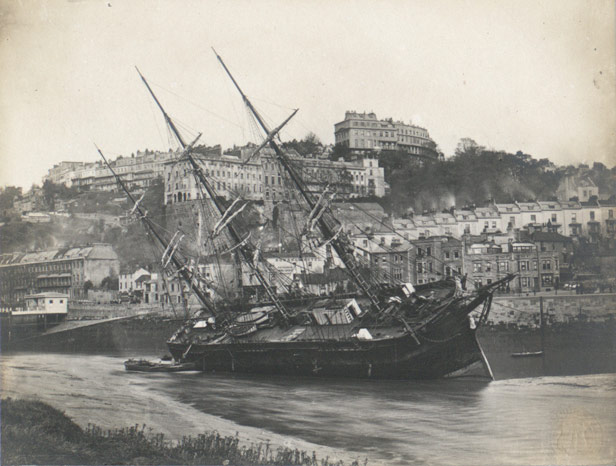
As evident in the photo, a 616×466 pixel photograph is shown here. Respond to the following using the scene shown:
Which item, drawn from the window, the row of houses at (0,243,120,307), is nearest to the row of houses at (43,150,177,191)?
the row of houses at (0,243,120,307)

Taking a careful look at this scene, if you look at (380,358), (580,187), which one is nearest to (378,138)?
(580,187)

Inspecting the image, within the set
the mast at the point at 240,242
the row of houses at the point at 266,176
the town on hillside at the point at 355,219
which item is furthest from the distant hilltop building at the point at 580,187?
the mast at the point at 240,242

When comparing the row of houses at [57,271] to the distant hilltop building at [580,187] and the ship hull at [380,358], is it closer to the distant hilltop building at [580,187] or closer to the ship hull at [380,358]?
the ship hull at [380,358]

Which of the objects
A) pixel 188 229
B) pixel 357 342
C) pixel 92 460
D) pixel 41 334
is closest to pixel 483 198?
pixel 188 229

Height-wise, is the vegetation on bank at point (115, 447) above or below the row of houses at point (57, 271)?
below

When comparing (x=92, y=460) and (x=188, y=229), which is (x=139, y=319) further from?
(x=92, y=460)

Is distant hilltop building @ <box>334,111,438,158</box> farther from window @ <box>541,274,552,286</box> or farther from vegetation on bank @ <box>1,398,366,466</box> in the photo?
vegetation on bank @ <box>1,398,366,466</box>
